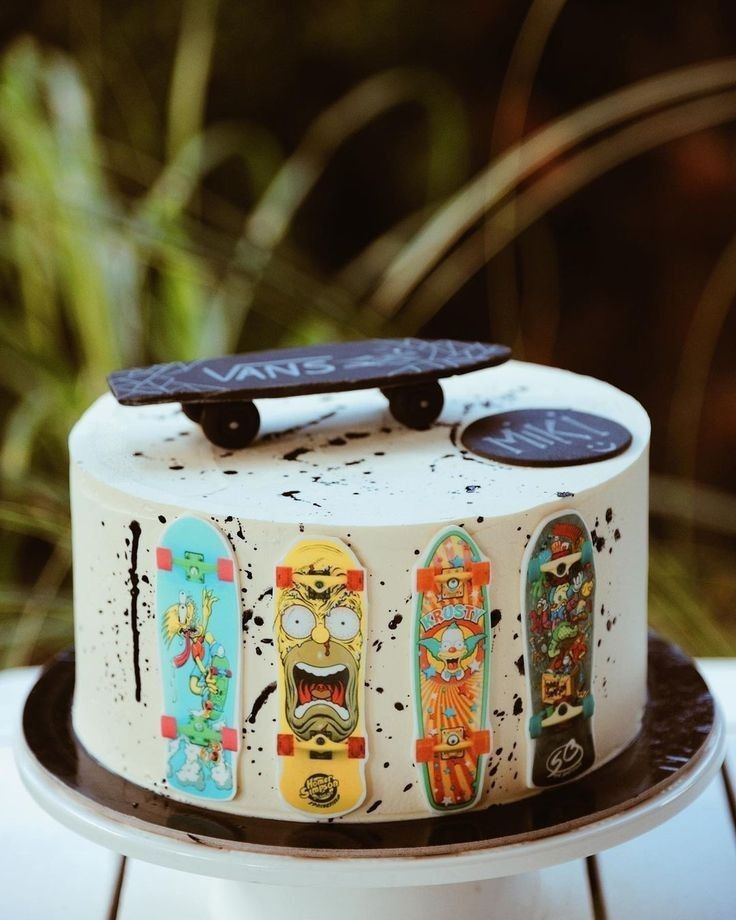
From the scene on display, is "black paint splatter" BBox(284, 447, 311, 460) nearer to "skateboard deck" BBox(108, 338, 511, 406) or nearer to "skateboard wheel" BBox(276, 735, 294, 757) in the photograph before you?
"skateboard deck" BBox(108, 338, 511, 406)

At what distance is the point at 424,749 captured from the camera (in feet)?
2.88

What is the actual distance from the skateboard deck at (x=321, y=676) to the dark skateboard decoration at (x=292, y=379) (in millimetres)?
163

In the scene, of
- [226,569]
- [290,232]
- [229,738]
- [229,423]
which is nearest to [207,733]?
[229,738]

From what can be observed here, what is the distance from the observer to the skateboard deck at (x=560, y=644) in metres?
Result: 0.88

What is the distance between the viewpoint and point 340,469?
0.94 metres

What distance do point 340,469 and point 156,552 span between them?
5.6 inches

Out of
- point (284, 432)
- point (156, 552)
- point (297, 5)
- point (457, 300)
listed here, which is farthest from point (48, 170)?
point (156, 552)

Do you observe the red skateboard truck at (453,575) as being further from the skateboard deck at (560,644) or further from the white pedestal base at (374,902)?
the white pedestal base at (374,902)

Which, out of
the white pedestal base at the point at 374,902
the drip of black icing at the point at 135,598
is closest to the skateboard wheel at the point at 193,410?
the drip of black icing at the point at 135,598

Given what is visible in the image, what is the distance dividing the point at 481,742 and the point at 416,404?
267mm

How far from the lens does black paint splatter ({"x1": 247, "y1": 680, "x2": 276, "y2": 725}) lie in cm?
87

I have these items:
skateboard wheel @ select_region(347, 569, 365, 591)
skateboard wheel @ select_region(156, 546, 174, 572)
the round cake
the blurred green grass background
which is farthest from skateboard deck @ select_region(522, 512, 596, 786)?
the blurred green grass background

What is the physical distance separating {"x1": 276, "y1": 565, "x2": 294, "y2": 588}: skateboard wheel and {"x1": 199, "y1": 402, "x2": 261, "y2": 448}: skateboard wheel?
0.16 metres

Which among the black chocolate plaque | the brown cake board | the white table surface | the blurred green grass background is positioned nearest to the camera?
the brown cake board
